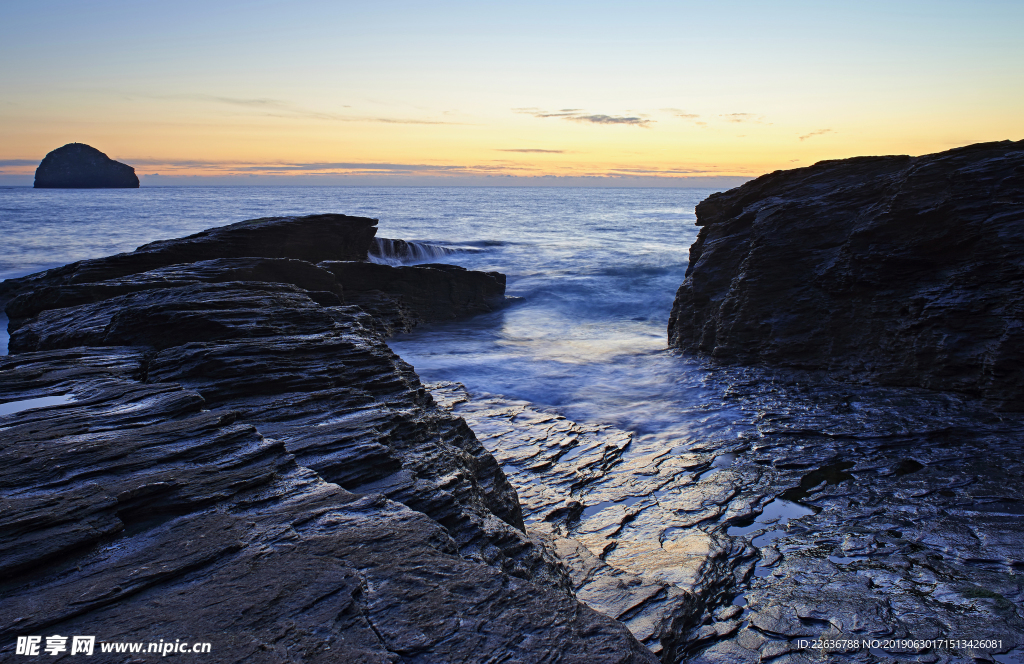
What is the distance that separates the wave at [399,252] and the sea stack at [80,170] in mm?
177416

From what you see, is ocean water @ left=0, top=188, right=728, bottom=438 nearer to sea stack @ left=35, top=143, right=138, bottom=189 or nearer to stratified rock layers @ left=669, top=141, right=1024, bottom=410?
stratified rock layers @ left=669, top=141, right=1024, bottom=410

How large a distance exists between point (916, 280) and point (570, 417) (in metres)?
5.77

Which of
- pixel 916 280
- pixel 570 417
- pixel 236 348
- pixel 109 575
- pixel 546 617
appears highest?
pixel 916 280

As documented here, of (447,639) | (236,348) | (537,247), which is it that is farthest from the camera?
(537,247)

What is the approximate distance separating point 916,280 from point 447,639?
9.62 meters

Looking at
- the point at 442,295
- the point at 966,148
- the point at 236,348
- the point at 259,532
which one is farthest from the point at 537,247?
the point at 259,532

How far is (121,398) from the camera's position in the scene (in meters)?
4.88

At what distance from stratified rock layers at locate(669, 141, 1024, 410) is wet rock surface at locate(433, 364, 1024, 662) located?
69 cm

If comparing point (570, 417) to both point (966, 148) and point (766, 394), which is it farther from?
point (966, 148)

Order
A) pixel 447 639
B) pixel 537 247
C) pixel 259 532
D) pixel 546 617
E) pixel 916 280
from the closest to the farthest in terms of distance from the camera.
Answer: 1. pixel 447 639
2. pixel 546 617
3. pixel 259 532
4. pixel 916 280
5. pixel 537 247

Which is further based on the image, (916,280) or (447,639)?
(916,280)

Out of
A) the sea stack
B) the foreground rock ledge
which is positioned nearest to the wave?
the foreground rock ledge

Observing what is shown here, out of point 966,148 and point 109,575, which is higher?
point 966,148

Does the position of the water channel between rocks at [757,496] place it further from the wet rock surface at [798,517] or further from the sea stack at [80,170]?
the sea stack at [80,170]
